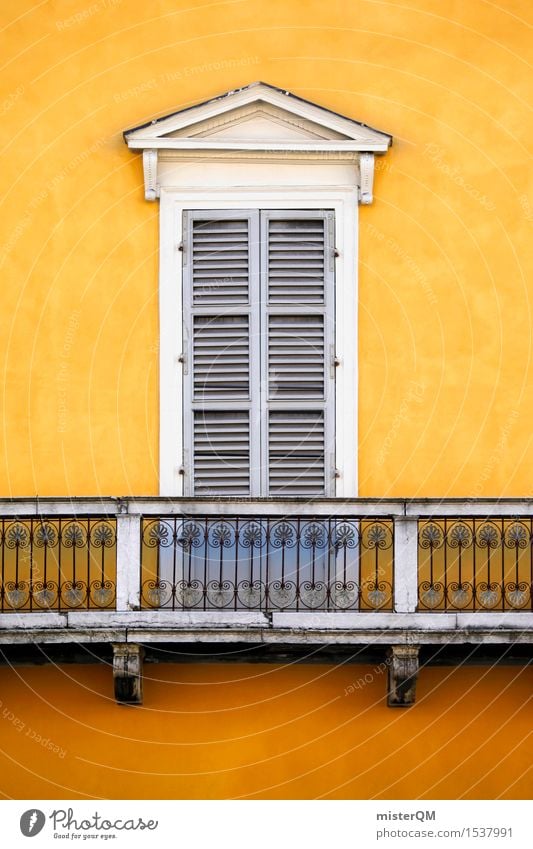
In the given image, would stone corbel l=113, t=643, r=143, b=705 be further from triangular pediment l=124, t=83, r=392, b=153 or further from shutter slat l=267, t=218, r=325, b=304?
triangular pediment l=124, t=83, r=392, b=153

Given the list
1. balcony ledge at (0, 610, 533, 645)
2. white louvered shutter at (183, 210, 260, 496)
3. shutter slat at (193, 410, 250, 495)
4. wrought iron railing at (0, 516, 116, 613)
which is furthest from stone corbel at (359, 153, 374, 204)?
balcony ledge at (0, 610, 533, 645)

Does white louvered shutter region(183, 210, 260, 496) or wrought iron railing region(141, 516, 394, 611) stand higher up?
white louvered shutter region(183, 210, 260, 496)

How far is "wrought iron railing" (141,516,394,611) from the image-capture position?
14.8 metres

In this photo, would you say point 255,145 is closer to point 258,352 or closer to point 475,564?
point 258,352

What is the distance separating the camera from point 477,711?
598 inches

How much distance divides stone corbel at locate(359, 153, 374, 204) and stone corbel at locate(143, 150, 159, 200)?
1.56m

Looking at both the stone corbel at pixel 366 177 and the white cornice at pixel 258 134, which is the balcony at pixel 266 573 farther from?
the white cornice at pixel 258 134

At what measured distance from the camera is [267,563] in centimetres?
1477

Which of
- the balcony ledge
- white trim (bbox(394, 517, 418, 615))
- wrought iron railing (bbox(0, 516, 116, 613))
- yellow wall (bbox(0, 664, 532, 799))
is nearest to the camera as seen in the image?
the balcony ledge

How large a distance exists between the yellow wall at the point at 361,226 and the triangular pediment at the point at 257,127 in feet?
0.87

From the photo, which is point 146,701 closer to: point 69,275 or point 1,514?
point 1,514

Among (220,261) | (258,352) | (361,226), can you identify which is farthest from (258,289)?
(361,226)

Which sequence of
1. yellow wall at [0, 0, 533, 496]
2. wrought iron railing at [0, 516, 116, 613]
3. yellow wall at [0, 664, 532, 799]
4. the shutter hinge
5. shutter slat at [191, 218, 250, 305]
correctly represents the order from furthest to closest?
shutter slat at [191, 218, 250, 305], the shutter hinge, yellow wall at [0, 0, 533, 496], yellow wall at [0, 664, 532, 799], wrought iron railing at [0, 516, 116, 613]

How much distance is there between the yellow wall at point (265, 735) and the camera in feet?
49.5
